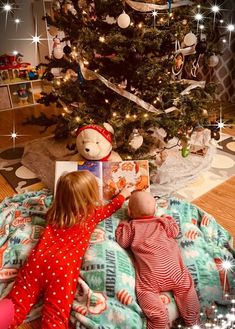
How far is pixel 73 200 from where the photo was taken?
139cm

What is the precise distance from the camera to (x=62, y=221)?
4.57 feet

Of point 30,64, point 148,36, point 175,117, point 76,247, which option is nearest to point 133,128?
point 175,117

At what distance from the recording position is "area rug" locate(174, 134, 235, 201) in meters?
2.13

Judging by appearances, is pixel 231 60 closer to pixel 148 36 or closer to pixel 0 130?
pixel 148 36

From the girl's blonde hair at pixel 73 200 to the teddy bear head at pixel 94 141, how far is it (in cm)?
42

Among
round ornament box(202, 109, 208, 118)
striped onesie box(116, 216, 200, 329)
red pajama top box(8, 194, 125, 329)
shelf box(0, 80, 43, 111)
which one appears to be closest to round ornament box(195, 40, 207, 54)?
round ornament box(202, 109, 208, 118)

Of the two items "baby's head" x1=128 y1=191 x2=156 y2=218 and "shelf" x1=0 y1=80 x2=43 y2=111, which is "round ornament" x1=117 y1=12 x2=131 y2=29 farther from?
"shelf" x1=0 y1=80 x2=43 y2=111

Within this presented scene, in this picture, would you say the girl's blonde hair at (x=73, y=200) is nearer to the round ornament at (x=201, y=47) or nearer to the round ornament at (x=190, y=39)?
the round ornament at (x=190, y=39)

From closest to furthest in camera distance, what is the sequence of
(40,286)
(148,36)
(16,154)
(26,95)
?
(40,286) < (148,36) < (16,154) < (26,95)

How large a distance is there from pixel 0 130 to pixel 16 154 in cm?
71

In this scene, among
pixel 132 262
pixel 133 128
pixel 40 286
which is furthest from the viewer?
pixel 133 128

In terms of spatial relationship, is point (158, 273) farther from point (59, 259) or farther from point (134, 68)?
point (134, 68)

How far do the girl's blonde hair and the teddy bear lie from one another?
16.4 inches

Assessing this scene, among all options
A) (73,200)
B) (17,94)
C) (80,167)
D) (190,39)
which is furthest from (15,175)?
(17,94)
